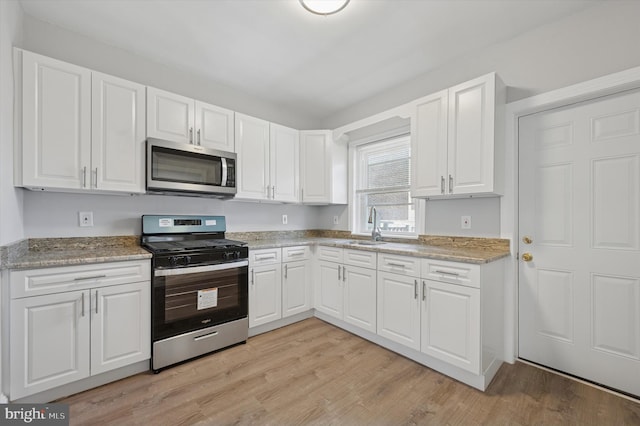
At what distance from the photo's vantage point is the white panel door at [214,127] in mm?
2615

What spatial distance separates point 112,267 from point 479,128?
2.94 meters

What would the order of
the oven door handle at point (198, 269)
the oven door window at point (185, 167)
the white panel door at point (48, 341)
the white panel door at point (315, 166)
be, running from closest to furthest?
the white panel door at point (48, 341) → the oven door handle at point (198, 269) → the oven door window at point (185, 167) → the white panel door at point (315, 166)

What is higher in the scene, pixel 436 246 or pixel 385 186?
pixel 385 186

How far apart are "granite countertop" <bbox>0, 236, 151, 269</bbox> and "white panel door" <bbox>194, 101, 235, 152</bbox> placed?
114 cm

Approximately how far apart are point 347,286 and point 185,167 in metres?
1.94

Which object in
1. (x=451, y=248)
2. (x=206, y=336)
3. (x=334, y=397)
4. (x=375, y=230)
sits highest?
(x=375, y=230)

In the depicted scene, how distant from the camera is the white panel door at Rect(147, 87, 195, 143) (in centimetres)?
234

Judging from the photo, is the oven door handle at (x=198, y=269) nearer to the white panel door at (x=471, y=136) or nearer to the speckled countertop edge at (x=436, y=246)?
the speckled countertop edge at (x=436, y=246)

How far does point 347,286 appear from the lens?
2.79m

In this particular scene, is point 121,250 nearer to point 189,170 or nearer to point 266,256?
point 189,170

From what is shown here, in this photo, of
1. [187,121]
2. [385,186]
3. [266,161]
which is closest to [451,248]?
[385,186]

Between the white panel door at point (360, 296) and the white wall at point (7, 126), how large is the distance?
8.29 feet

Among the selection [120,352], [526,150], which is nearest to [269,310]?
[120,352]

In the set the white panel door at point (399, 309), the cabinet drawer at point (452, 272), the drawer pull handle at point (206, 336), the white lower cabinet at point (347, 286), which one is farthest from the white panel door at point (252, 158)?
the cabinet drawer at point (452, 272)
